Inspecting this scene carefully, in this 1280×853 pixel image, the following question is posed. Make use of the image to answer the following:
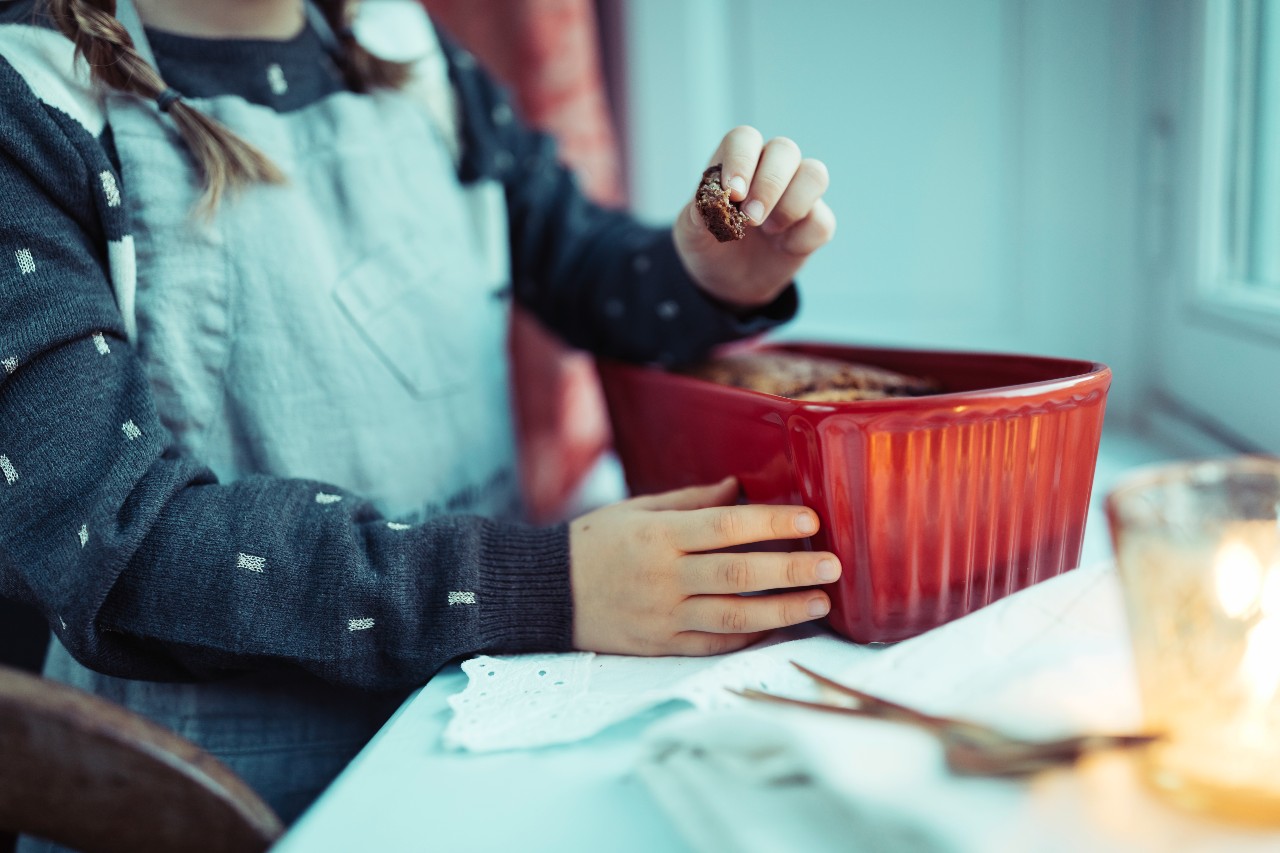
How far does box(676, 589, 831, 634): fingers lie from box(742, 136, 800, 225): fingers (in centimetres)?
21

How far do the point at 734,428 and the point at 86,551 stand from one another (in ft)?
1.07

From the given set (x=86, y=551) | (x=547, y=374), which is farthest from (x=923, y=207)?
(x=86, y=551)

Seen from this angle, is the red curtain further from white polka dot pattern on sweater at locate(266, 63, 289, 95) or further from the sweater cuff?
the sweater cuff

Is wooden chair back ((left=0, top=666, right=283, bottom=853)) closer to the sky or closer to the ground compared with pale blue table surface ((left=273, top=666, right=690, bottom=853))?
closer to the sky

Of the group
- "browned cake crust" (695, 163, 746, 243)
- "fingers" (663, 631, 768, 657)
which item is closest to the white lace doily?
"fingers" (663, 631, 768, 657)

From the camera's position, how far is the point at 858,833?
0.29m

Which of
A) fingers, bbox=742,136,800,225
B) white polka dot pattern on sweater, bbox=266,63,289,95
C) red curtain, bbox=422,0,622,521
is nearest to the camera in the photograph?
fingers, bbox=742,136,800,225

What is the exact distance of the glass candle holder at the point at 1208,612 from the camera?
11.3 inches

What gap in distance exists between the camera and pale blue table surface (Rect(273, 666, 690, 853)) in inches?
12.3

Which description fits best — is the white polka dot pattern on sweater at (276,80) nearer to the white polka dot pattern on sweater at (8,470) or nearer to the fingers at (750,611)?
the white polka dot pattern on sweater at (8,470)

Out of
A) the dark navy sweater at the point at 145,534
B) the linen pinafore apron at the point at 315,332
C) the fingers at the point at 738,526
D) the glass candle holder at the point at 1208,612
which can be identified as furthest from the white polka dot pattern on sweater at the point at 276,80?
the glass candle holder at the point at 1208,612

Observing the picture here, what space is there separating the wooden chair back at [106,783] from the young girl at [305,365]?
0.13 m

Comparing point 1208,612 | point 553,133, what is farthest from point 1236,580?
point 553,133

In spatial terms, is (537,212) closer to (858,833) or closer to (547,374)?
(547,374)
